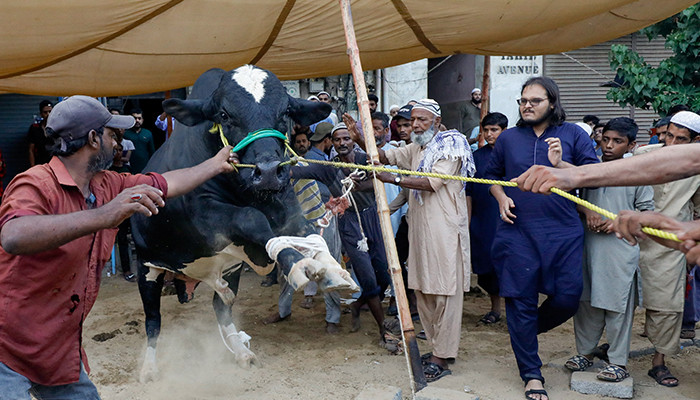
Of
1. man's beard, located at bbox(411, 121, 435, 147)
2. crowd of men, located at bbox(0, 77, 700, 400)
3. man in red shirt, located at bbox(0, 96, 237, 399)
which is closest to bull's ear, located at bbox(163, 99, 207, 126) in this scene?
crowd of men, located at bbox(0, 77, 700, 400)

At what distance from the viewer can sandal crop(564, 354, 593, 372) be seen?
15.3ft

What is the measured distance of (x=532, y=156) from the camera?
14.1ft

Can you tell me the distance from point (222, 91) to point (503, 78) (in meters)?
8.65

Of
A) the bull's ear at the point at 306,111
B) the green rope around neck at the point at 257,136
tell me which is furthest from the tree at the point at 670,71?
the green rope around neck at the point at 257,136

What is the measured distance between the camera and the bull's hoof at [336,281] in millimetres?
3305

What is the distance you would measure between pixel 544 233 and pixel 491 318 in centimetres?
199

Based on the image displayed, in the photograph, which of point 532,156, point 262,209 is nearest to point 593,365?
point 532,156

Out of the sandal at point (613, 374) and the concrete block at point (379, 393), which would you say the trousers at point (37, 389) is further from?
the sandal at point (613, 374)

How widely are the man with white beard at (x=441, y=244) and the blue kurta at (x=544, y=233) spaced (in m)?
0.47

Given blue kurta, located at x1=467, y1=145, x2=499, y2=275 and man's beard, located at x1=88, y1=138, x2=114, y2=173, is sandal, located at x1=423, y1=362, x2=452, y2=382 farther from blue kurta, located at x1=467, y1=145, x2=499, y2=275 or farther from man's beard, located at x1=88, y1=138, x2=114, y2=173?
man's beard, located at x1=88, y1=138, x2=114, y2=173

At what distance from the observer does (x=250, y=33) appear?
507cm

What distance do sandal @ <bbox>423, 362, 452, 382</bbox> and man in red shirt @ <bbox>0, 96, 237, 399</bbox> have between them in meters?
2.53

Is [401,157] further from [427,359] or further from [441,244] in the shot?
[427,359]

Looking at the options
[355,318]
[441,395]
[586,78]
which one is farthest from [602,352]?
[586,78]
